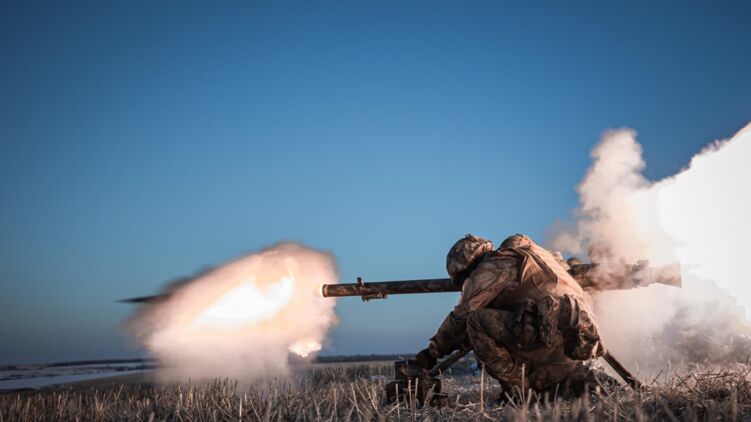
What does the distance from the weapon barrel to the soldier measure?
2659 mm

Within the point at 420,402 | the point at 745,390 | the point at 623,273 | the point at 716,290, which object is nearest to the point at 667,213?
the point at 716,290

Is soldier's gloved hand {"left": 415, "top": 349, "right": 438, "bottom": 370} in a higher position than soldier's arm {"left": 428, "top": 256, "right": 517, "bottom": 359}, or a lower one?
lower

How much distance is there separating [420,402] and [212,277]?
819cm

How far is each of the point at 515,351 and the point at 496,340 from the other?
32 cm

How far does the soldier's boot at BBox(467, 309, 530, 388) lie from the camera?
5.89 m

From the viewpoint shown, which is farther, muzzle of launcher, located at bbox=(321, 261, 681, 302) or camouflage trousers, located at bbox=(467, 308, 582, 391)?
muzzle of launcher, located at bbox=(321, 261, 681, 302)

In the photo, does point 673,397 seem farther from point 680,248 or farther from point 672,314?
point 672,314

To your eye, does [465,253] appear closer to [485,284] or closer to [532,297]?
[485,284]

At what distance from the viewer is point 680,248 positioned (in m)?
9.03

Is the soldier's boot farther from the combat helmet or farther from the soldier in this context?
the combat helmet

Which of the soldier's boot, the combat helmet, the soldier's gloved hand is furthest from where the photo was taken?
the soldier's gloved hand

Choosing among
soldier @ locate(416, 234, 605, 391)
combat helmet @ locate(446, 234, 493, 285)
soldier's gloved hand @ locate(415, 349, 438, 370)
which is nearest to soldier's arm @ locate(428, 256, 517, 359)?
soldier @ locate(416, 234, 605, 391)

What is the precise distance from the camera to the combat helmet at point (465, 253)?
6770 mm

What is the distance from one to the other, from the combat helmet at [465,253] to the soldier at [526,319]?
170mm
